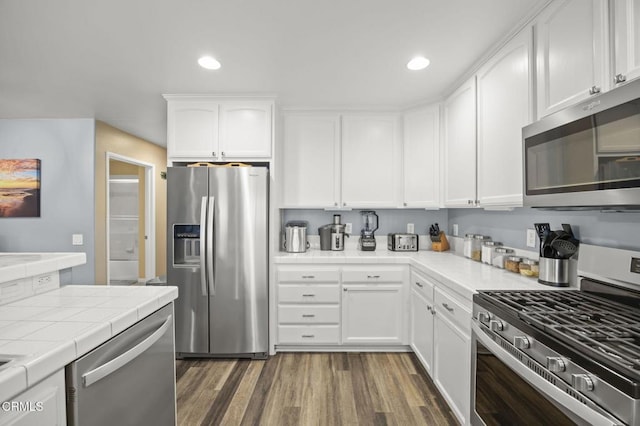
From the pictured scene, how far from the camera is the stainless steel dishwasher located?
924 mm

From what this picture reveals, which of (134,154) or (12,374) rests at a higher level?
(134,154)

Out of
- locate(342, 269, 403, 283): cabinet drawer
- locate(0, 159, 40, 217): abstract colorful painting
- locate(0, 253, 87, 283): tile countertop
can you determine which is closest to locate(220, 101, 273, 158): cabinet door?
locate(342, 269, 403, 283): cabinet drawer

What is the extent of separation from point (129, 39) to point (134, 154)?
2934 mm

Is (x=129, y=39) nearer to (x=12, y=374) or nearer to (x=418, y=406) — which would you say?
(x=12, y=374)

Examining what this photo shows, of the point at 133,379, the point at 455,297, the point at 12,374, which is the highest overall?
the point at 12,374

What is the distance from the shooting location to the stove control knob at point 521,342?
3.73ft

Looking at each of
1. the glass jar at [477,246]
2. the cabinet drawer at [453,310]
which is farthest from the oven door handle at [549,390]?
the glass jar at [477,246]

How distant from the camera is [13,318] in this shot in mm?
1087

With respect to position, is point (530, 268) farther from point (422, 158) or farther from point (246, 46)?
point (246, 46)

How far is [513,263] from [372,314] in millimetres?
1258

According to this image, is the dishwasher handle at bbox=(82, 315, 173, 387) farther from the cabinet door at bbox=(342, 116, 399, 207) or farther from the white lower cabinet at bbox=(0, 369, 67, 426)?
the cabinet door at bbox=(342, 116, 399, 207)

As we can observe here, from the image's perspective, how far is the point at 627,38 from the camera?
1.13 metres

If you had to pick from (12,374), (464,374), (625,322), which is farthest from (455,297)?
(12,374)

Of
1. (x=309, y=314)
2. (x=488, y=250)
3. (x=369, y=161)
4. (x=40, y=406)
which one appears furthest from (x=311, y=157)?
(x=40, y=406)
